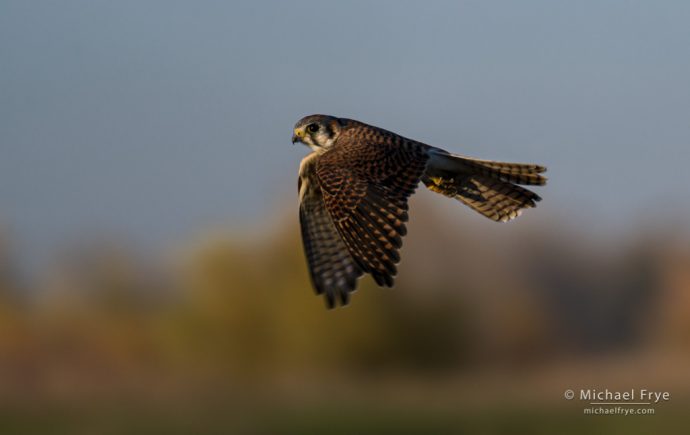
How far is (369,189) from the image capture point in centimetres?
812

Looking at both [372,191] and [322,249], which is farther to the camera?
[322,249]

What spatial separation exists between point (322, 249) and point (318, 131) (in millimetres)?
957

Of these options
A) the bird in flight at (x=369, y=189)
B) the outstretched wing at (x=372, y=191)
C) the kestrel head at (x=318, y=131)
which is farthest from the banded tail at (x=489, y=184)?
the kestrel head at (x=318, y=131)

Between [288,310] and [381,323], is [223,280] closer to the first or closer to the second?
[288,310]

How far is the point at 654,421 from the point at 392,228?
27.0 metres

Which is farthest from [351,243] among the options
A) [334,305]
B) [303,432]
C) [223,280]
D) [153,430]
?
[153,430]

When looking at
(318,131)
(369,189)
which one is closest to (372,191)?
(369,189)

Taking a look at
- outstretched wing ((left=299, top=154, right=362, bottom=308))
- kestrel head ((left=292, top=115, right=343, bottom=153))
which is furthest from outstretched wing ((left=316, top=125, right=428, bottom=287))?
outstretched wing ((left=299, top=154, right=362, bottom=308))

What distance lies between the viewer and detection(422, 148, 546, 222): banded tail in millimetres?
9250

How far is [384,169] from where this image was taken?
27.7ft

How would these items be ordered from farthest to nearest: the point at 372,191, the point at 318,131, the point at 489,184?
the point at 489,184 < the point at 318,131 < the point at 372,191

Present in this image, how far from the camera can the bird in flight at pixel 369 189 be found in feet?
25.9

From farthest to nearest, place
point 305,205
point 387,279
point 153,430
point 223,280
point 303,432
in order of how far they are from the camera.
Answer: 1. point 153,430
2. point 303,432
3. point 223,280
4. point 305,205
5. point 387,279

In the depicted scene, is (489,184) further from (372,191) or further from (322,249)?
(372,191)
